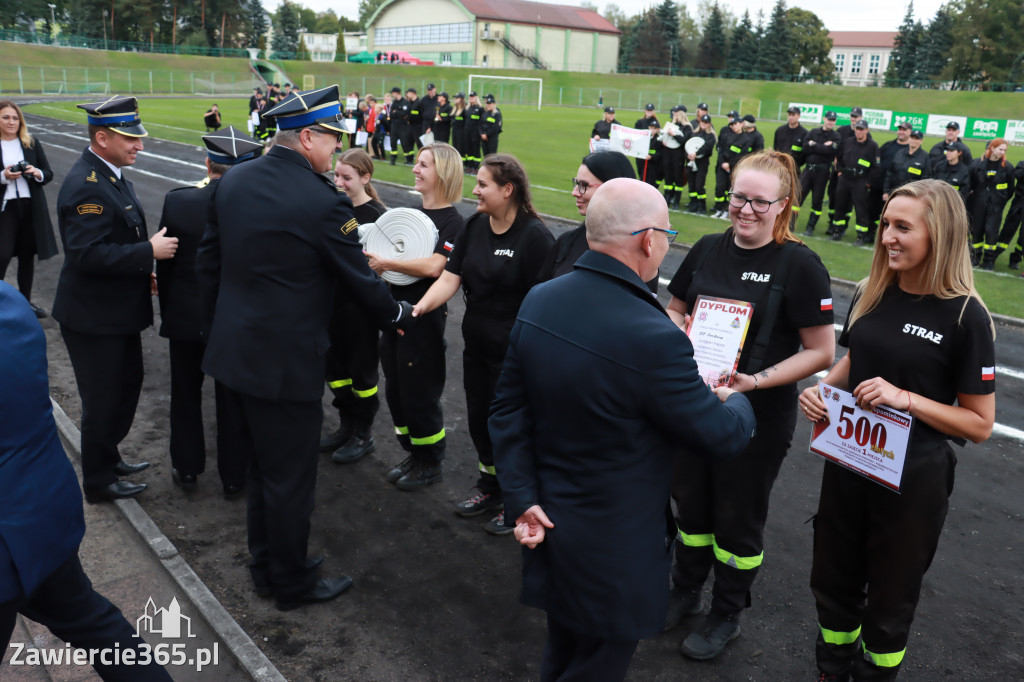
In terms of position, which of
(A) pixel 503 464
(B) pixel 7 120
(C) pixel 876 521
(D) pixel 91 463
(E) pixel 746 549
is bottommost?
(D) pixel 91 463

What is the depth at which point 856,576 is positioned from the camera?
3.43 m

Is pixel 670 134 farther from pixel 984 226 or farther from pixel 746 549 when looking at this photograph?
pixel 746 549

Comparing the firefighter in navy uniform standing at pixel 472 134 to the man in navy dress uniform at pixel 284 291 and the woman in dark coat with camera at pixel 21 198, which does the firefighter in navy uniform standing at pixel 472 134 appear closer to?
the woman in dark coat with camera at pixel 21 198

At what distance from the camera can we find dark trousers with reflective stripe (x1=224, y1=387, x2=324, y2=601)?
12.8 ft

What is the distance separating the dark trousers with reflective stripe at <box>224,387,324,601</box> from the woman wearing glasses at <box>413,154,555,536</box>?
43.1 inches

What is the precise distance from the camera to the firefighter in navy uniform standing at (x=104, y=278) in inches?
184

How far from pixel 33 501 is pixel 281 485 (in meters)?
1.53

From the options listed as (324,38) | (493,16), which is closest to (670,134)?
(493,16)

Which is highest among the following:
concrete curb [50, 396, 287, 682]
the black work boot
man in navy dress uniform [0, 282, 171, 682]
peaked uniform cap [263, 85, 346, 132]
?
peaked uniform cap [263, 85, 346, 132]

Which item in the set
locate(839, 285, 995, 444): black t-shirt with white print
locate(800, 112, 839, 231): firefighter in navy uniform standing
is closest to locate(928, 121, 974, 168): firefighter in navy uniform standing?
locate(800, 112, 839, 231): firefighter in navy uniform standing

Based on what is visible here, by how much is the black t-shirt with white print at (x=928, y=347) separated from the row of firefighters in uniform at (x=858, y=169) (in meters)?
8.76

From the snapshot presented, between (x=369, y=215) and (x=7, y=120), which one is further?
(x=7, y=120)

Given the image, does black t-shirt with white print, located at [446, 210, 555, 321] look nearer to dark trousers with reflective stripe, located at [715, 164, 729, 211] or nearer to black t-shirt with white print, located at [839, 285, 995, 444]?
black t-shirt with white print, located at [839, 285, 995, 444]

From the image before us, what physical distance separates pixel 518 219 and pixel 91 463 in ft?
10.5
